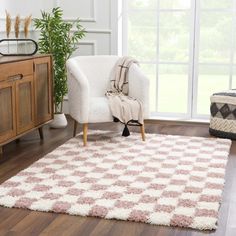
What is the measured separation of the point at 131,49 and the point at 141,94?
1.24 meters

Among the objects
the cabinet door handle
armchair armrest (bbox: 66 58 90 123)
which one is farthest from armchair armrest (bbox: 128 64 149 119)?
the cabinet door handle

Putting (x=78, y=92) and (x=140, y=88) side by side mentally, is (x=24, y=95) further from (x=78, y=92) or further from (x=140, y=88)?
(x=140, y=88)

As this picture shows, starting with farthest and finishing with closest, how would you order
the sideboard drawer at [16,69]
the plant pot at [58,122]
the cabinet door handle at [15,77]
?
the plant pot at [58,122]
the cabinet door handle at [15,77]
the sideboard drawer at [16,69]

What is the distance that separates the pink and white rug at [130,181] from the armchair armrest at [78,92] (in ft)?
0.93

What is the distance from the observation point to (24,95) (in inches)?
150

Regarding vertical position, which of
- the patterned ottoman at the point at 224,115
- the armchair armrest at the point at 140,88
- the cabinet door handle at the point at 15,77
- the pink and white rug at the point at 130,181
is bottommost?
the pink and white rug at the point at 130,181

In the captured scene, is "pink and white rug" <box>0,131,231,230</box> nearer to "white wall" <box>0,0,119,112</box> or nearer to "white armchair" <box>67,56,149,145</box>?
"white armchair" <box>67,56,149,145</box>

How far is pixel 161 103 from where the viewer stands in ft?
16.7

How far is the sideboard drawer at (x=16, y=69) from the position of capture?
3.42 metres

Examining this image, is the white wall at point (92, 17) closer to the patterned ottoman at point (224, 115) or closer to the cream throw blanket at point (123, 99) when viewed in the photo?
the cream throw blanket at point (123, 99)

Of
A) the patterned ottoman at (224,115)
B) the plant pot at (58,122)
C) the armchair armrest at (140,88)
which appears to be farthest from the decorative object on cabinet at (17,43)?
the patterned ottoman at (224,115)

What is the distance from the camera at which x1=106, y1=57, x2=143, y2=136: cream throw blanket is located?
394 cm

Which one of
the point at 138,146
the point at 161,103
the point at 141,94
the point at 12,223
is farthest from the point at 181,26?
the point at 12,223

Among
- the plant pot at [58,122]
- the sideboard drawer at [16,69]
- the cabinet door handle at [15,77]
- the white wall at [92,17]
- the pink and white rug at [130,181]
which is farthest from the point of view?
the white wall at [92,17]
